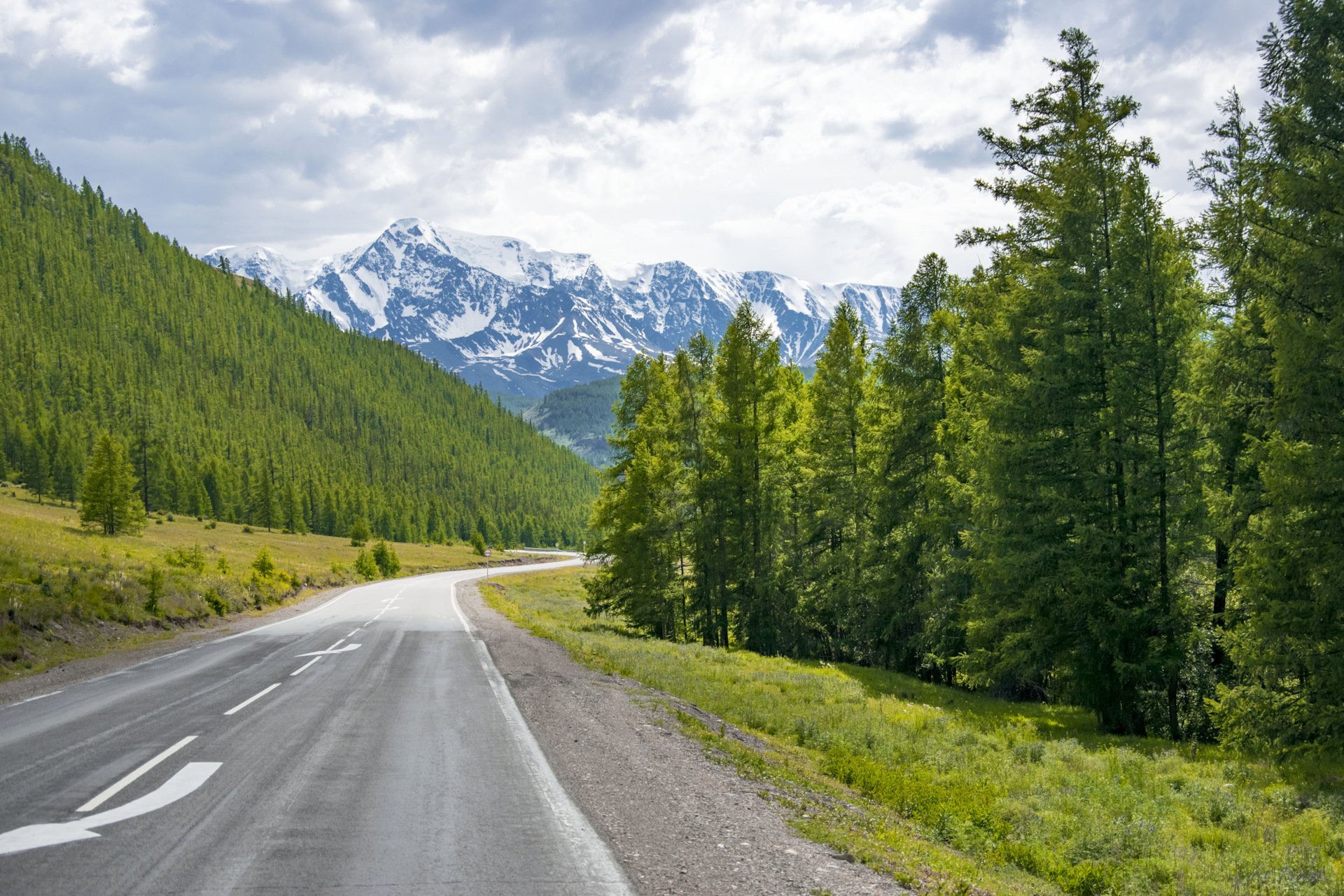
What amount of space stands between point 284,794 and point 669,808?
3.65 metres

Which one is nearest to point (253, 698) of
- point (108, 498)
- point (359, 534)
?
point (108, 498)

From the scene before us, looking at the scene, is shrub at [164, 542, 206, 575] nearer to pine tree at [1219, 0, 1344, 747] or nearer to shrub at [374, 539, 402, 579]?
shrub at [374, 539, 402, 579]

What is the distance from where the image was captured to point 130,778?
7.00 m

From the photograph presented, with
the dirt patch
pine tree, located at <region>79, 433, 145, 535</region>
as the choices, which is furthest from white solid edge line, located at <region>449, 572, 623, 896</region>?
pine tree, located at <region>79, 433, 145, 535</region>

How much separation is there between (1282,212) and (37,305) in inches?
10107

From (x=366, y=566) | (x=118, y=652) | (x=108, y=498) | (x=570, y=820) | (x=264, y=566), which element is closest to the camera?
(x=570, y=820)

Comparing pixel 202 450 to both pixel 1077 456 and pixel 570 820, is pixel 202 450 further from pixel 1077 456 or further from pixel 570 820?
pixel 570 820

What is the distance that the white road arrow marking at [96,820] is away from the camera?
5332 mm

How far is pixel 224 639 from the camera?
818 inches

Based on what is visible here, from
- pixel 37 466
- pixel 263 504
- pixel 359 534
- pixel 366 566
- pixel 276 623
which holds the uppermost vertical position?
pixel 37 466

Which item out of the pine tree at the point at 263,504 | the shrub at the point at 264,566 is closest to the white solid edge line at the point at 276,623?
the shrub at the point at 264,566

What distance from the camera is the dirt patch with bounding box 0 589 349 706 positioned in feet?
42.1

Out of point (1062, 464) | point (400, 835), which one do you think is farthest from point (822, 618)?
point (400, 835)

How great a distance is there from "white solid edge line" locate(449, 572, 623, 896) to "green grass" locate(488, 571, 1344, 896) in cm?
208
